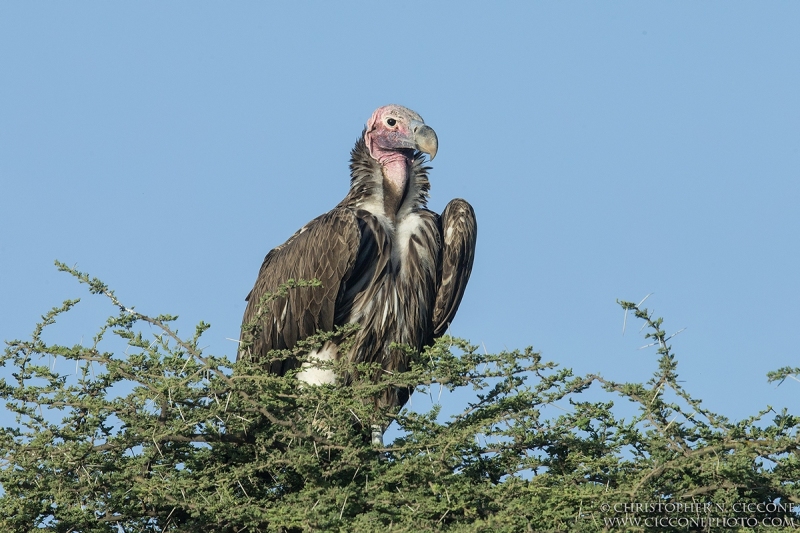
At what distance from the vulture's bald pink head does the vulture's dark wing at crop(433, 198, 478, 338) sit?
2.33 feet

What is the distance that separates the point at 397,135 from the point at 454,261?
1.25 meters

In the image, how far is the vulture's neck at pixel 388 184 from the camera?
26.5 ft

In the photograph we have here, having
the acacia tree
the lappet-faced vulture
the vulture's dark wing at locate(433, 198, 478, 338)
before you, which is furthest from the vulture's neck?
the acacia tree

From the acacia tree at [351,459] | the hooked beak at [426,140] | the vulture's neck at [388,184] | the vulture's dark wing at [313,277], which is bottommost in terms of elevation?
the acacia tree at [351,459]

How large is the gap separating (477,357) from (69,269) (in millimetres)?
1805

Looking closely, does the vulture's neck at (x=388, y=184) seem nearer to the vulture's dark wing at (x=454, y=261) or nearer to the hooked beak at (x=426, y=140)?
the hooked beak at (x=426, y=140)

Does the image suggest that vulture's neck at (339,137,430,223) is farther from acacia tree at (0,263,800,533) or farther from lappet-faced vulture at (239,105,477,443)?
acacia tree at (0,263,800,533)

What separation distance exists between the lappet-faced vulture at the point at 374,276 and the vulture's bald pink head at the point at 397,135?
1.32 feet

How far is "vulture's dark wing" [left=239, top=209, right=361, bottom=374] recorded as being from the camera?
24.3ft

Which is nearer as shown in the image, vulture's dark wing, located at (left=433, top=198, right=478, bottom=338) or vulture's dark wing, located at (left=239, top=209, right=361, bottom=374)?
vulture's dark wing, located at (left=239, top=209, right=361, bottom=374)

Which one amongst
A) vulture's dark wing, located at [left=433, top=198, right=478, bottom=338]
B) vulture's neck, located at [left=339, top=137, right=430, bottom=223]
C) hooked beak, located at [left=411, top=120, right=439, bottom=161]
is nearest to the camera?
vulture's dark wing, located at [left=433, top=198, right=478, bottom=338]

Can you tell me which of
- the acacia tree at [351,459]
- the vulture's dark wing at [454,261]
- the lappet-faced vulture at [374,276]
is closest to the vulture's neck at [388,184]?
the lappet-faced vulture at [374,276]

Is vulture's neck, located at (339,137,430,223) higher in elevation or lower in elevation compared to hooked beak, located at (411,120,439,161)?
lower

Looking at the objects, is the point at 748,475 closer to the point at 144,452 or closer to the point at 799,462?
Result: the point at 799,462
